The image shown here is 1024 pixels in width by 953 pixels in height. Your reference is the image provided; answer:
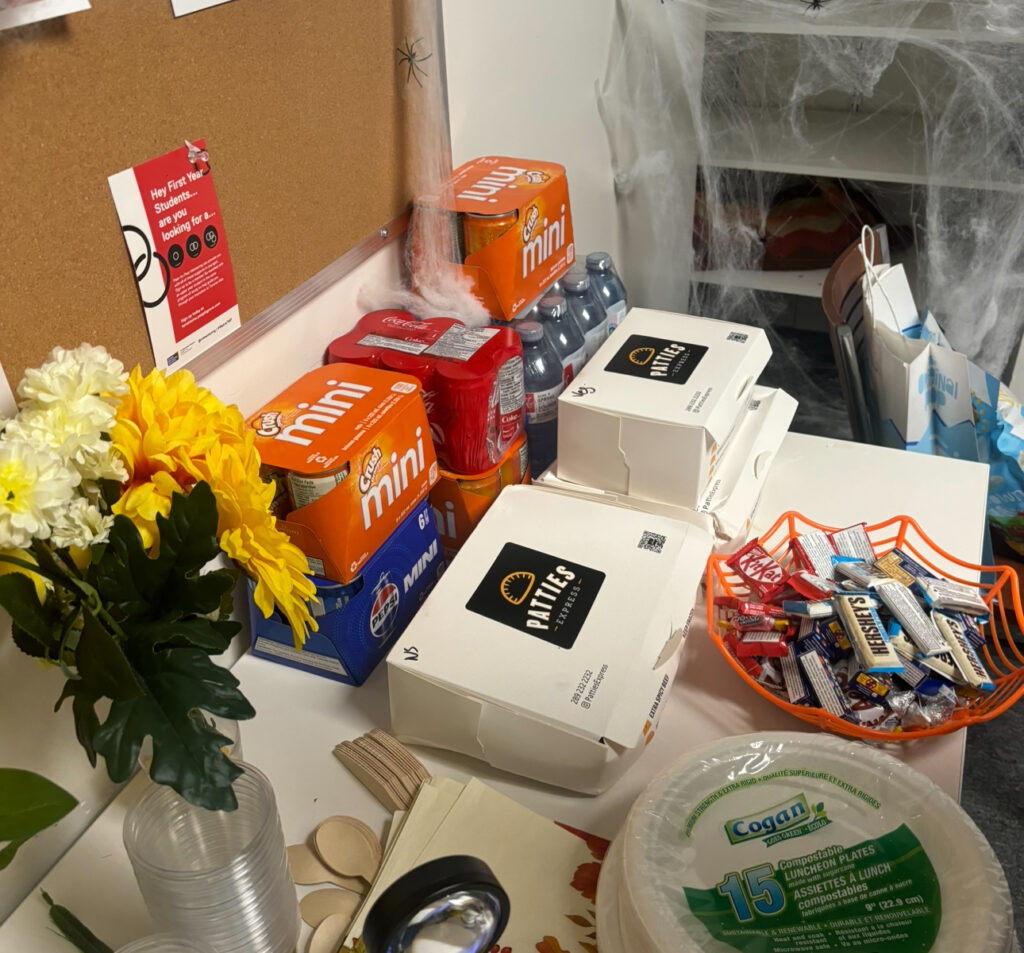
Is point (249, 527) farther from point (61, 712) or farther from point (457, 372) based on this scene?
point (457, 372)

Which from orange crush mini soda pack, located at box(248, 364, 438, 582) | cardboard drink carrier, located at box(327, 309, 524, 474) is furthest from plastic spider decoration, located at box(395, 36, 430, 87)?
orange crush mini soda pack, located at box(248, 364, 438, 582)

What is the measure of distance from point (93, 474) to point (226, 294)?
387 millimetres

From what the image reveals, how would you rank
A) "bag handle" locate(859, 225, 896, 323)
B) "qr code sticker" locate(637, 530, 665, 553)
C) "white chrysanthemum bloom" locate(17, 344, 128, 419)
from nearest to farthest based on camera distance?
"white chrysanthemum bloom" locate(17, 344, 128, 419)
"qr code sticker" locate(637, 530, 665, 553)
"bag handle" locate(859, 225, 896, 323)

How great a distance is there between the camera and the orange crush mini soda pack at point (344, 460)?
92 centimetres

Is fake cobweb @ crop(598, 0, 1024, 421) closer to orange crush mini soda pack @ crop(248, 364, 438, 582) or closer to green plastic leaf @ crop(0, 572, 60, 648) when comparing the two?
orange crush mini soda pack @ crop(248, 364, 438, 582)

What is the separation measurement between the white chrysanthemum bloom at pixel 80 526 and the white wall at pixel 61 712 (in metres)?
0.16

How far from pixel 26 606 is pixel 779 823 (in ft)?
2.05

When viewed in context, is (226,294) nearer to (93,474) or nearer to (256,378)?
(256,378)

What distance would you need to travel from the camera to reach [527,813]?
883 millimetres

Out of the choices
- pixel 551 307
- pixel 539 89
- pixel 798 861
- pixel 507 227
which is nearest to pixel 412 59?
pixel 507 227

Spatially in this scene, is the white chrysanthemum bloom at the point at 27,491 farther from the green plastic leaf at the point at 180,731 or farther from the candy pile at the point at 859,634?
the candy pile at the point at 859,634

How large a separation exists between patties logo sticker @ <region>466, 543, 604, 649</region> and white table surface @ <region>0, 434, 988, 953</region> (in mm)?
147

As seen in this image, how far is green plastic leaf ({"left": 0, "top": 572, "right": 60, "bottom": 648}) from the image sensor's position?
59 cm

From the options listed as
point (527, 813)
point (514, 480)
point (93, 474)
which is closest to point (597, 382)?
point (514, 480)
